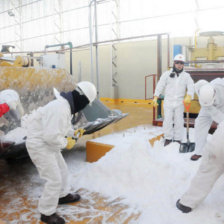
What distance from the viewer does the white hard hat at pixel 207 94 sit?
9.98ft

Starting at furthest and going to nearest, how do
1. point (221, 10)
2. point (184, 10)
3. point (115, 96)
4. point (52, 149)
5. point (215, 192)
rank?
point (115, 96)
point (184, 10)
point (221, 10)
point (215, 192)
point (52, 149)

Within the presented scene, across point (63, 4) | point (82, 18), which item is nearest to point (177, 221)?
point (82, 18)

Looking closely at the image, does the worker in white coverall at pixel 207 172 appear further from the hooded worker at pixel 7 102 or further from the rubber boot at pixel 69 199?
the hooded worker at pixel 7 102

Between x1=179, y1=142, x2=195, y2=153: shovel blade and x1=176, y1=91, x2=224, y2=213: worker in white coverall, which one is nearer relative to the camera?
x1=176, y1=91, x2=224, y2=213: worker in white coverall

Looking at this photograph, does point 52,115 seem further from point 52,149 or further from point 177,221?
point 177,221

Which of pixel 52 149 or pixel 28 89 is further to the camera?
pixel 28 89

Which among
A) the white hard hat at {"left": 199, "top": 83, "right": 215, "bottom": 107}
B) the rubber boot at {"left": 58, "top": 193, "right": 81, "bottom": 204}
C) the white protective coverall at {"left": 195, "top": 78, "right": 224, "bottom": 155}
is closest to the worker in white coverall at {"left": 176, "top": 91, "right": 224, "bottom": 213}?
the white hard hat at {"left": 199, "top": 83, "right": 215, "bottom": 107}

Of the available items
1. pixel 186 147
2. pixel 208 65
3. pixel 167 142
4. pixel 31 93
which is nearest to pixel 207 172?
pixel 186 147

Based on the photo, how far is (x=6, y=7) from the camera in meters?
15.7

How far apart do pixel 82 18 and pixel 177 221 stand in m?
11.0

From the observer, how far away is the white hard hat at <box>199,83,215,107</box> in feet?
9.98

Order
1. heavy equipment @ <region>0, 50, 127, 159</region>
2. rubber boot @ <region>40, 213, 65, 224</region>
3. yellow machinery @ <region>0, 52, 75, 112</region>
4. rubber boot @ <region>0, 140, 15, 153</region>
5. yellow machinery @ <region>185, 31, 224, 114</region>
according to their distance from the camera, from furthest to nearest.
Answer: yellow machinery @ <region>185, 31, 224, 114</region>
yellow machinery @ <region>0, 52, 75, 112</region>
heavy equipment @ <region>0, 50, 127, 159</region>
rubber boot @ <region>0, 140, 15, 153</region>
rubber boot @ <region>40, 213, 65, 224</region>

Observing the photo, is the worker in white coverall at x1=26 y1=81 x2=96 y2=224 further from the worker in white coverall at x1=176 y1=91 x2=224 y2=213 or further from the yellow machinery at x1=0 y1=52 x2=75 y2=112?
the yellow machinery at x1=0 y1=52 x2=75 y2=112

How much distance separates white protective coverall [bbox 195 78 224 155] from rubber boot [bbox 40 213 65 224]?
2.04m
